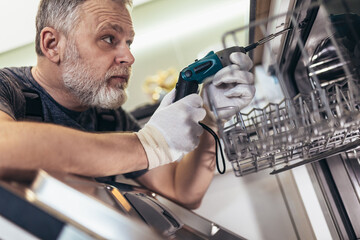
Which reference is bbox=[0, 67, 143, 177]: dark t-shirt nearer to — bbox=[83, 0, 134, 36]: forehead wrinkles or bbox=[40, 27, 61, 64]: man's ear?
bbox=[40, 27, 61, 64]: man's ear

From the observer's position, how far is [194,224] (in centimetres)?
91

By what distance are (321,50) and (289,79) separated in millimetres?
204

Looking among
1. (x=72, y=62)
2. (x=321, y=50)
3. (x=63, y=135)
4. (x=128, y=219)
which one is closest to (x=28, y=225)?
(x=128, y=219)

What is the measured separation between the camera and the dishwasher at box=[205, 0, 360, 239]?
0.51m

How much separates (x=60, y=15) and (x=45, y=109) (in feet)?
1.34

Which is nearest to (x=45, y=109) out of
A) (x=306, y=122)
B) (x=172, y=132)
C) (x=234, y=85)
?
(x=172, y=132)

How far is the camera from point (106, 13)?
1247 mm

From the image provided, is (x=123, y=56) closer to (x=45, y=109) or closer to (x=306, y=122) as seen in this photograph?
(x=45, y=109)

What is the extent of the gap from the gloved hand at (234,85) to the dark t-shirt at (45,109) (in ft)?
1.93

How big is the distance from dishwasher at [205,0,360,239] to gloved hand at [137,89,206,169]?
10 centimetres

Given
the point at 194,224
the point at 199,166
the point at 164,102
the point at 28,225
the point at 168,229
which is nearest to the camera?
the point at 28,225

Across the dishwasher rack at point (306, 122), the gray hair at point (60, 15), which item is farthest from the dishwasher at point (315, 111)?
the gray hair at point (60, 15)

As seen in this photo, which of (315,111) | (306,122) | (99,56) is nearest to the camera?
(315,111)

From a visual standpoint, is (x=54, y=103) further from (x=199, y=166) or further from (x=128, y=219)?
(x=128, y=219)
